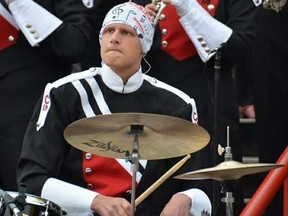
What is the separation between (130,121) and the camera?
22.7 feet

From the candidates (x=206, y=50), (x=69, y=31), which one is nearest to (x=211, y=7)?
(x=206, y=50)

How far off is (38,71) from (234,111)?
3.80 feet

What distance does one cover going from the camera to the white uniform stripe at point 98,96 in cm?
763

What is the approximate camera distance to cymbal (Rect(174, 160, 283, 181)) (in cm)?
693

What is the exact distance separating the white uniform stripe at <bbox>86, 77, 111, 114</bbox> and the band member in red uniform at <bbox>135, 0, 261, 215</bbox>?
860 mm

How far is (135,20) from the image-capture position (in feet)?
25.2

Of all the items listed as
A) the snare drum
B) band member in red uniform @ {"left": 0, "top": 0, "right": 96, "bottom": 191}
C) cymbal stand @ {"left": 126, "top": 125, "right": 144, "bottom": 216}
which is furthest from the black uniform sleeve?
the snare drum

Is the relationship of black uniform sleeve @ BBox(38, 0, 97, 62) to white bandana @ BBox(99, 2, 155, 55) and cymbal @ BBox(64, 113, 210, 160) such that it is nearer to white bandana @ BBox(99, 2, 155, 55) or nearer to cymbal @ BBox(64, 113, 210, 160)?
white bandana @ BBox(99, 2, 155, 55)

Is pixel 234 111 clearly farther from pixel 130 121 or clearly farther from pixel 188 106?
pixel 130 121

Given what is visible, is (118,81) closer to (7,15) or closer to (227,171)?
(227,171)

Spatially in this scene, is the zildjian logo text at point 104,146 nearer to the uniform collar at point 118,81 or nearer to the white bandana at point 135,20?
the uniform collar at point 118,81

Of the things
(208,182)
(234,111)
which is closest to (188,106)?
(208,182)

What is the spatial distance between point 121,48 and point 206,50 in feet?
3.09

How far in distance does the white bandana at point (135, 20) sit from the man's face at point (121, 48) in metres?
0.02
